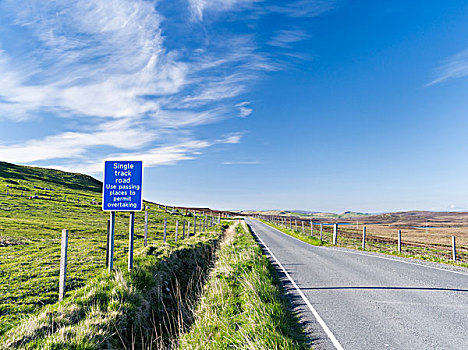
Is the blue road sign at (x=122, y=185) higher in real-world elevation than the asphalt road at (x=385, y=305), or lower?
higher

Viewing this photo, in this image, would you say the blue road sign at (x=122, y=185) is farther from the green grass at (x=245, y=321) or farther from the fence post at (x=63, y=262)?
the green grass at (x=245, y=321)

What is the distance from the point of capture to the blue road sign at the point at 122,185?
11008mm

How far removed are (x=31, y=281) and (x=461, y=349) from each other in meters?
11.0

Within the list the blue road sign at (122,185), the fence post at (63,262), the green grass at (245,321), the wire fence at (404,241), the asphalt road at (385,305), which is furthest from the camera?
the wire fence at (404,241)

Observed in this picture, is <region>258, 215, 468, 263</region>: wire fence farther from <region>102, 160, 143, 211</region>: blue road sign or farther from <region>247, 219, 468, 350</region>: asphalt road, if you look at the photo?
<region>102, 160, 143, 211</region>: blue road sign

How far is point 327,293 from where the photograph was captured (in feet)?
28.0

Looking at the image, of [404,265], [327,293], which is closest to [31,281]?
[327,293]

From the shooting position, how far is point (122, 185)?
1114cm

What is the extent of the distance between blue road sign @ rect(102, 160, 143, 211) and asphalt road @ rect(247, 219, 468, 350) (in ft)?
20.9

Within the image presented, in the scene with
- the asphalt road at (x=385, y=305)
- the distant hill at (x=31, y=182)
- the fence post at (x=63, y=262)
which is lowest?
the asphalt road at (x=385, y=305)

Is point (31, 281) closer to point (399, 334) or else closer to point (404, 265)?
point (399, 334)

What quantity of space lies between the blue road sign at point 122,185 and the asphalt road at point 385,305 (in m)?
6.38

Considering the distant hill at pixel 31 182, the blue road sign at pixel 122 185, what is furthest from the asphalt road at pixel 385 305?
the distant hill at pixel 31 182

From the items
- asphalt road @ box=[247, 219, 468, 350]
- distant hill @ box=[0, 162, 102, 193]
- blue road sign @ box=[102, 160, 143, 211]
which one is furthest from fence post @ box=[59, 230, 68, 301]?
distant hill @ box=[0, 162, 102, 193]
